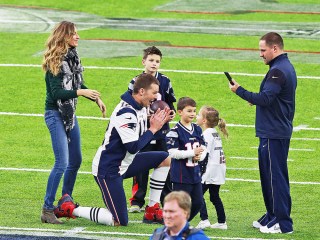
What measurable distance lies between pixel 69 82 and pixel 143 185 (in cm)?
203

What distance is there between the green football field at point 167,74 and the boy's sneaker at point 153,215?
7.2 inches

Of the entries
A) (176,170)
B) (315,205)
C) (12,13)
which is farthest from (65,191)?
(12,13)

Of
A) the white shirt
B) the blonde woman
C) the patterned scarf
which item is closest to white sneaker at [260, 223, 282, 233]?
the white shirt

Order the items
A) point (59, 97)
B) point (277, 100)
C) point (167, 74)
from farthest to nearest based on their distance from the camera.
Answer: point (167, 74), point (59, 97), point (277, 100)

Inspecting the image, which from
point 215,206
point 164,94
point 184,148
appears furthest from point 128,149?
point 164,94

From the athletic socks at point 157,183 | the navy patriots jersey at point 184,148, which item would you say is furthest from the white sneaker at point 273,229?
the athletic socks at point 157,183

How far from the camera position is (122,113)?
14914 millimetres

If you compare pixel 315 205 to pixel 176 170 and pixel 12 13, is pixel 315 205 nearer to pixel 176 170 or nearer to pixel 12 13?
pixel 176 170

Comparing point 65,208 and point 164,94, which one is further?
point 164,94

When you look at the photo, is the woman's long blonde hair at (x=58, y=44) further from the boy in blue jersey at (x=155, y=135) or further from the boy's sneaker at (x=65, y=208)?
the boy's sneaker at (x=65, y=208)

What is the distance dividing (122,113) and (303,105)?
31.2 feet

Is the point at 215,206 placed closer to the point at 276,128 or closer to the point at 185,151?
the point at 185,151

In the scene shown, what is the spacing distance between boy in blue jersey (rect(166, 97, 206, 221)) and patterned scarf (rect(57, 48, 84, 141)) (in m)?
1.32

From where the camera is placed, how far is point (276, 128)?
49.3 ft
